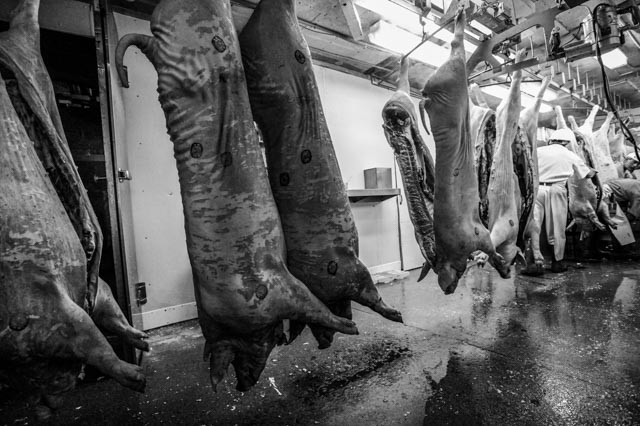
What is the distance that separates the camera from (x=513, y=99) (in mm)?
2543

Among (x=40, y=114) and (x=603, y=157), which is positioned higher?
(x=603, y=157)

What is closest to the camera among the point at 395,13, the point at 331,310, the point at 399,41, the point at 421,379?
the point at 331,310

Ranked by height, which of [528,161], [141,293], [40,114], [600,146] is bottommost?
[141,293]

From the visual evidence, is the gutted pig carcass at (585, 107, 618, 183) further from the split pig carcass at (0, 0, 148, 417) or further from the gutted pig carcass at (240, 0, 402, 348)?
the split pig carcass at (0, 0, 148, 417)

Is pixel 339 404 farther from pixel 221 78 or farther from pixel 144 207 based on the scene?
pixel 144 207

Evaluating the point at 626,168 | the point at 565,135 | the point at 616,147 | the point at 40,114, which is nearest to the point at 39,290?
the point at 40,114

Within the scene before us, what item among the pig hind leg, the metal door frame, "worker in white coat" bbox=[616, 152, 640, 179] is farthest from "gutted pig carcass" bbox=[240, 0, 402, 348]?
"worker in white coat" bbox=[616, 152, 640, 179]

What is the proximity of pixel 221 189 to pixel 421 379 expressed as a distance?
188cm

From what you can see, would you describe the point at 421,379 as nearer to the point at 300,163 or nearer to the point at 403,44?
the point at 300,163

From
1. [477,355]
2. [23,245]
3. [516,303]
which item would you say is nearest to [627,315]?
[516,303]

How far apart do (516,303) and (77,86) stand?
14.9 feet

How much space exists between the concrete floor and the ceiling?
1996 millimetres

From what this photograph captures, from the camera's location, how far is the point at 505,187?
244 centimetres

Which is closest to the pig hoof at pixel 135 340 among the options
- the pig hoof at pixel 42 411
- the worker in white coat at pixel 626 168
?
the pig hoof at pixel 42 411
